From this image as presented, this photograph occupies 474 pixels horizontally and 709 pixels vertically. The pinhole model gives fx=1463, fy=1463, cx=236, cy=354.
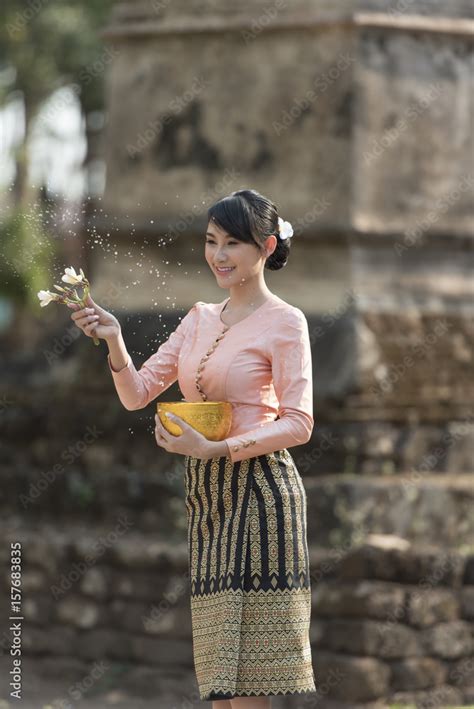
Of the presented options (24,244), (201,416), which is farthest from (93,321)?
(24,244)

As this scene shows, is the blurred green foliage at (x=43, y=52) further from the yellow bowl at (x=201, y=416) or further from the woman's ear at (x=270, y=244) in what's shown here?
the yellow bowl at (x=201, y=416)

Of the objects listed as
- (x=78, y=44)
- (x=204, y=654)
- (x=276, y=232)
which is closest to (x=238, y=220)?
(x=276, y=232)

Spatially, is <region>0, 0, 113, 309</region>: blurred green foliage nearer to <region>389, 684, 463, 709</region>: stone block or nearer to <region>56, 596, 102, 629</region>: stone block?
<region>56, 596, 102, 629</region>: stone block

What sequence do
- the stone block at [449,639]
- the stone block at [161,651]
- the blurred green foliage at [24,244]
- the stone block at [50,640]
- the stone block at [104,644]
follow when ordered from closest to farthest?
A: the blurred green foliage at [24,244], the stone block at [449,639], the stone block at [161,651], the stone block at [104,644], the stone block at [50,640]

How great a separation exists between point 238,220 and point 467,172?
4.25m

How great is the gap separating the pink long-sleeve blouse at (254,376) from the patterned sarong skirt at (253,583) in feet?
0.37

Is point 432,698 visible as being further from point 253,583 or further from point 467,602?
point 253,583

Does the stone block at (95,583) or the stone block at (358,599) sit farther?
the stone block at (95,583)

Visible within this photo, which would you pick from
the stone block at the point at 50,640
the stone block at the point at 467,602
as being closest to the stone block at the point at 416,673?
the stone block at the point at 467,602

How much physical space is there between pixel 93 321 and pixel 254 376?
453 mm

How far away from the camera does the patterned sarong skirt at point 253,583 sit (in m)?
3.82

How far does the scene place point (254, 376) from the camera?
3.92m

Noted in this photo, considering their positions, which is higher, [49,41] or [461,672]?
[49,41]

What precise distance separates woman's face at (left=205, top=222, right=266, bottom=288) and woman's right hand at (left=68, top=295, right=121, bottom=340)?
318mm
